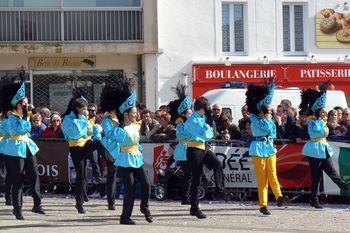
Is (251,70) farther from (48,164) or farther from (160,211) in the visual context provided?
(160,211)

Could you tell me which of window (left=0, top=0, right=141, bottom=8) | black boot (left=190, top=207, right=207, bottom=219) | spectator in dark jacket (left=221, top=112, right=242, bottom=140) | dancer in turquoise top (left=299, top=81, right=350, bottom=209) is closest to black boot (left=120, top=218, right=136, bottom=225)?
black boot (left=190, top=207, right=207, bottom=219)

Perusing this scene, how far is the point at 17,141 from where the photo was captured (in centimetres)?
1260

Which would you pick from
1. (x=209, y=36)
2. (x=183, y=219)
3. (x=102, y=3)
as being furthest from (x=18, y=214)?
(x=209, y=36)

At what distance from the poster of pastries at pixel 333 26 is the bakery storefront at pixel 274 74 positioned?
2.40 feet

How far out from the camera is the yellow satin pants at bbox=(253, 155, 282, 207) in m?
13.1

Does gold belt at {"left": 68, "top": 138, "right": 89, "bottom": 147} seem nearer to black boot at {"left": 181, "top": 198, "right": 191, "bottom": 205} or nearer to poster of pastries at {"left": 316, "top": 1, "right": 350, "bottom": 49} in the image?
black boot at {"left": 181, "top": 198, "right": 191, "bottom": 205}

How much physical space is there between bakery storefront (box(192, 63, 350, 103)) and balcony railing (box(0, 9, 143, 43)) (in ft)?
7.91

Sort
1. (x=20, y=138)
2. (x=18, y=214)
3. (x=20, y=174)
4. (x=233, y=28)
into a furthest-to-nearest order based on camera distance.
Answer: (x=233, y=28)
(x=20, y=138)
(x=20, y=174)
(x=18, y=214)

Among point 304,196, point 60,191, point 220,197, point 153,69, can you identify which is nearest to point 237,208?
point 220,197

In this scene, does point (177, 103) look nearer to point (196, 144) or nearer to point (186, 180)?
point (196, 144)

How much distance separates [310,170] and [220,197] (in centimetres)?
168

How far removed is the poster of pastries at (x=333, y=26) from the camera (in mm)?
27391

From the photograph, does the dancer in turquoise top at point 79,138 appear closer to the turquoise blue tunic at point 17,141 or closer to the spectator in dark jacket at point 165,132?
the turquoise blue tunic at point 17,141

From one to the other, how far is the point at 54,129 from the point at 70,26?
Answer: 10.0 m
